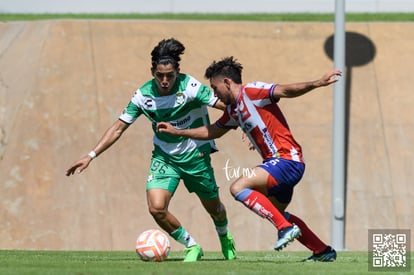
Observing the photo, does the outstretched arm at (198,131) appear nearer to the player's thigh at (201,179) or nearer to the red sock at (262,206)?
the player's thigh at (201,179)

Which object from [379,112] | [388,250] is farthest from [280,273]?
[379,112]

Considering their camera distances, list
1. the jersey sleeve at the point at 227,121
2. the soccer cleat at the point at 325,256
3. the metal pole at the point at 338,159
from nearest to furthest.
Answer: the jersey sleeve at the point at 227,121
the soccer cleat at the point at 325,256
the metal pole at the point at 338,159

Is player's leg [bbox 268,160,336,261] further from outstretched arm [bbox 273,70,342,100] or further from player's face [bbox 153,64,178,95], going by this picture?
player's face [bbox 153,64,178,95]

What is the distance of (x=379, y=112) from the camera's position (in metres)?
19.5

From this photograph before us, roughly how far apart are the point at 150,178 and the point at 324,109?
26.9ft

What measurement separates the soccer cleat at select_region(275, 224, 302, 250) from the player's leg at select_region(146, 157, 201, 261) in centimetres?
166

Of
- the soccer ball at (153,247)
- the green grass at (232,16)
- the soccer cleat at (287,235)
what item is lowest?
the soccer ball at (153,247)

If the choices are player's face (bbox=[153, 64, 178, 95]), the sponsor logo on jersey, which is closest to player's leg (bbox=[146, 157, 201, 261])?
the sponsor logo on jersey

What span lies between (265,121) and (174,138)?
1.59 m

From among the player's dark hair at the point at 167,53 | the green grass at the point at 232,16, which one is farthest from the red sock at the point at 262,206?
the green grass at the point at 232,16

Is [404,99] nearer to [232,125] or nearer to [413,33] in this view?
[413,33]

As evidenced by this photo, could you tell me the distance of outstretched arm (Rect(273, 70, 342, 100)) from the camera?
9836 millimetres

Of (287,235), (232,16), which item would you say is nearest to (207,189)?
(287,235)
